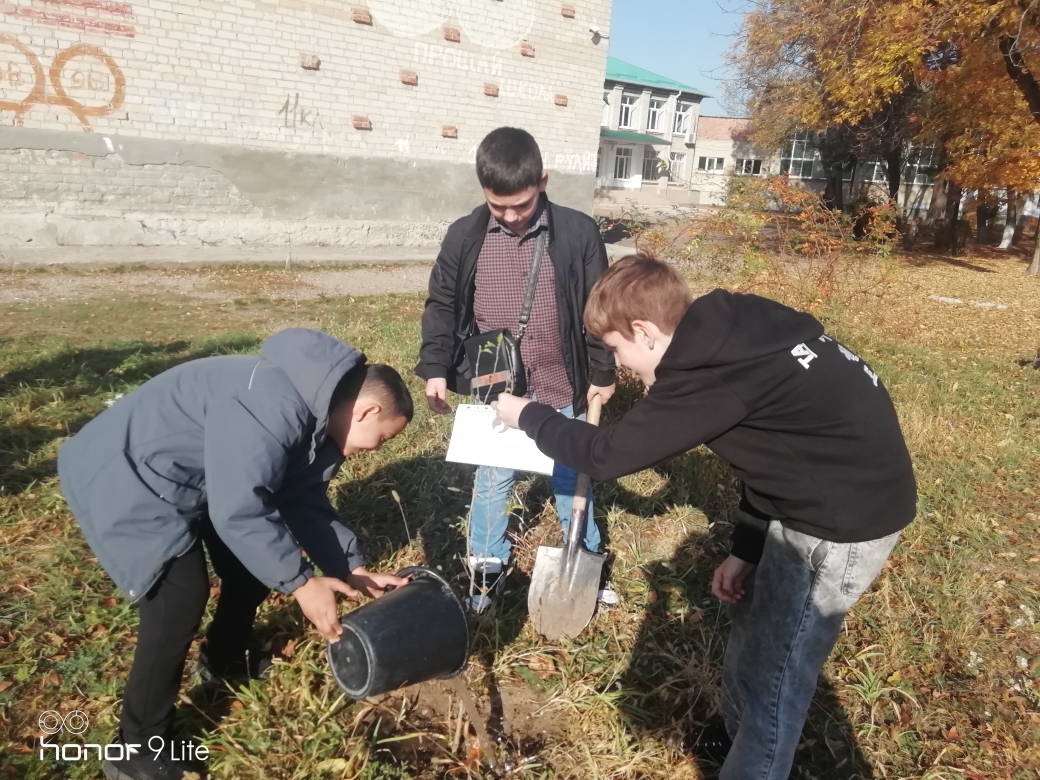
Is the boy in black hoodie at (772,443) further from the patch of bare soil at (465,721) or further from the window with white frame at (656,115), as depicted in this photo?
the window with white frame at (656,115)

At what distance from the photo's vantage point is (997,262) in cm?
1930

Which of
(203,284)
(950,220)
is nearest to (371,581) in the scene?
(203,284)

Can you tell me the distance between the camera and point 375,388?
191 centimetres

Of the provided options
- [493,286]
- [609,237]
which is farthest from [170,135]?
[493,286]

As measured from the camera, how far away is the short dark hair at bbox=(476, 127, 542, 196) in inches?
97.2

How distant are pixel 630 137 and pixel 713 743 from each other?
37.5m

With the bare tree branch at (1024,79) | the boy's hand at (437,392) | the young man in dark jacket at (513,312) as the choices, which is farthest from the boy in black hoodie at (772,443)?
the bare tree branch at (1024,79)

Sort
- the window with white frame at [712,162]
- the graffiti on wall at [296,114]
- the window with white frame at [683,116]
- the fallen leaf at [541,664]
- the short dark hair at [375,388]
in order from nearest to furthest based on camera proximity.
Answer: the short dark hair at [375,388] → the fallen leaf at [541,664] → the graffiti on wall at [296,114] → the window with white frame at [683,116] → the window with white frame at [712,162]

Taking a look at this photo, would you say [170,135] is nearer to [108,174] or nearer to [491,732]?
[108,174]

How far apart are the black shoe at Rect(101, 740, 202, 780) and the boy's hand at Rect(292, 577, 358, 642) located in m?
0.70

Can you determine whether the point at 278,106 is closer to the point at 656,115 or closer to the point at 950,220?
the point at 950,220

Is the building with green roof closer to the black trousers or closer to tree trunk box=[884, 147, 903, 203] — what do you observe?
tree trunk box=[884, 147, 903, 203]

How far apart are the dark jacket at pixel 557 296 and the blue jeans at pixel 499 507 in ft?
0.74

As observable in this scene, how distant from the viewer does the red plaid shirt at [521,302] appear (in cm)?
275
